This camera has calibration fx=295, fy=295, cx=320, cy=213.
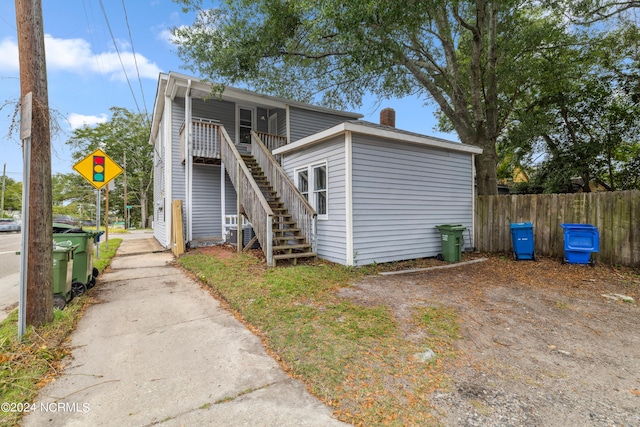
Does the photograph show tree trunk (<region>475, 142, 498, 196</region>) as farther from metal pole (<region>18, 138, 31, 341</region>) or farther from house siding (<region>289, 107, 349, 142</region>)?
metal pole (<region>18, 138, 31, 341</region>)

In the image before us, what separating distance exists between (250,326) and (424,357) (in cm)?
200

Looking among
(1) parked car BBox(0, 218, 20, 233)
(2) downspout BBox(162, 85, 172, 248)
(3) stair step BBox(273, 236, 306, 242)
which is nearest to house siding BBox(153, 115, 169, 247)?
(2) downspout BBox(162, 85, 172, 248)

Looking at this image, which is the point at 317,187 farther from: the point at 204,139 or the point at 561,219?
the point at 561,219

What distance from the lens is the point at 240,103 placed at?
10.9 meters

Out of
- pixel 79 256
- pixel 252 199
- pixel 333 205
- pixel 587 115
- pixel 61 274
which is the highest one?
pixel 587 115

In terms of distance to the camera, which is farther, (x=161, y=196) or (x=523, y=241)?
(x=161, y=196)

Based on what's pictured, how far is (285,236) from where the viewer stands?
7.22 meters

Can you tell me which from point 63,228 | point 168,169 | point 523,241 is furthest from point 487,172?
point 63,228

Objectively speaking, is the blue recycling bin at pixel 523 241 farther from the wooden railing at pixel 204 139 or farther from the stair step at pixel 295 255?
the wooden railing at pixel 204 139

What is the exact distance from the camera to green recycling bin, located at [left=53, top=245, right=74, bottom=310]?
12.6ft

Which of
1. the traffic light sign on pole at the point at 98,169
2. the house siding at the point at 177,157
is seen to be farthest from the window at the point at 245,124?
the traffic light sign on pole at the point at 98,169

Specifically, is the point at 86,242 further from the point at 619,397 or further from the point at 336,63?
the point at 336,63

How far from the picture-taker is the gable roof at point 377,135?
6266mm

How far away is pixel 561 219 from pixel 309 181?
6342mm
